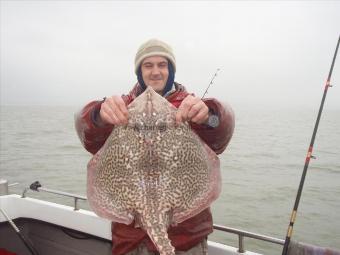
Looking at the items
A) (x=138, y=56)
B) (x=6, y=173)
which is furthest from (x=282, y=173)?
(x=138, y=56)

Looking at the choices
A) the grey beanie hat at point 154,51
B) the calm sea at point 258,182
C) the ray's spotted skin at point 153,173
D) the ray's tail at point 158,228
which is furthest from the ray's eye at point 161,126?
the calm sea at point 258,182

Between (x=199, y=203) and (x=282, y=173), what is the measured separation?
18127 millimetres

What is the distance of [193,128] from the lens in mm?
2654

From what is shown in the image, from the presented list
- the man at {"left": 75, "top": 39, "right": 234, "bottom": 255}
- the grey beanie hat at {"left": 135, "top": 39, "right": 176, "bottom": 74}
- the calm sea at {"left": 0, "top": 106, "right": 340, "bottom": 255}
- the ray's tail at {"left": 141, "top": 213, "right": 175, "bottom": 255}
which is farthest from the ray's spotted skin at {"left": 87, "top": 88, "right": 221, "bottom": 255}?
the calm sea at {"left": 0, "top": 106, "right": 340, "bottom": 255}

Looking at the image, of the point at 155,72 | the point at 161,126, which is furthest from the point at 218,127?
the point at 155,72

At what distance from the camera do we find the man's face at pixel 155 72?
10.3ft

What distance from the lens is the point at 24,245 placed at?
5191 millimetres

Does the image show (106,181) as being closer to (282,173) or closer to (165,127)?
(165,127)

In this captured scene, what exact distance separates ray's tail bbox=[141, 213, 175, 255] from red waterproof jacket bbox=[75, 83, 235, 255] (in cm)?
62

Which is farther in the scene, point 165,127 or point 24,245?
point 24,245

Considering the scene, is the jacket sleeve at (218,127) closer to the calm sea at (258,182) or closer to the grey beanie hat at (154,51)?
the grey beanie hat at (154,51)

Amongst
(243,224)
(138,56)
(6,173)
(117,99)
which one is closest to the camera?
(117,99)

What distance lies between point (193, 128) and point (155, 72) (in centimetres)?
77

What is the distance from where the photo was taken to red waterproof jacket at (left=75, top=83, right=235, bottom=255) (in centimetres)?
262
